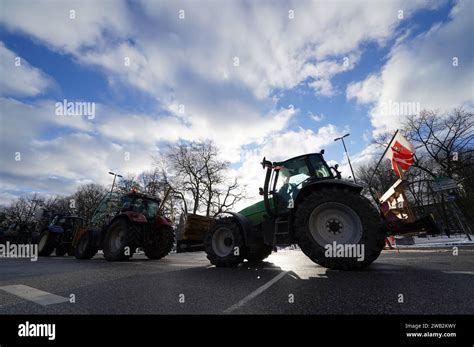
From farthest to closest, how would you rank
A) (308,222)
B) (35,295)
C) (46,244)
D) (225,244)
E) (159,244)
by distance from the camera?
(46,244) → (159,244) → (225,244) → (308,222) → (35,295)

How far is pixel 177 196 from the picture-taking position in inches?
1391

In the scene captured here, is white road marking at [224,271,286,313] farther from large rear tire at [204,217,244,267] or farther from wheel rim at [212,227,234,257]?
wheel rim at [212,227,234,257]

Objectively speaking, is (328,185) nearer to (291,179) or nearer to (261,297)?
(291,179)

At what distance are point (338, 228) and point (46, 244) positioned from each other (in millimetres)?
14745

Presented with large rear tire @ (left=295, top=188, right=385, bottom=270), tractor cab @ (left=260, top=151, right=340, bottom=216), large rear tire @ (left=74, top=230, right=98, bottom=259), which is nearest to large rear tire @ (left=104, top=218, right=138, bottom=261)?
large rear tire @ (left=74, top=230, right=98, bottom=259)

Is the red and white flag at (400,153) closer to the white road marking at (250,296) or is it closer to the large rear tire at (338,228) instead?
the large rear tire at (338,228)

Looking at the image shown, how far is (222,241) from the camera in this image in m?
6.27

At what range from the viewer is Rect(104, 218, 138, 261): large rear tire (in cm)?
823

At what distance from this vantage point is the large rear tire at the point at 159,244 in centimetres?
973

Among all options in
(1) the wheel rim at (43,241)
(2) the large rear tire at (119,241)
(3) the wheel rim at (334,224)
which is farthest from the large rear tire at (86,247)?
(3) the wheel rim at (334,224)

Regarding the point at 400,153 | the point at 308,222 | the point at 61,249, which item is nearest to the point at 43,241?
the point at 61,249
